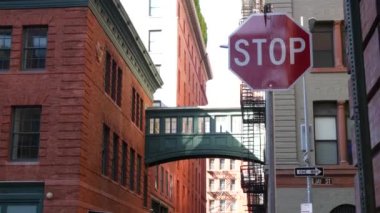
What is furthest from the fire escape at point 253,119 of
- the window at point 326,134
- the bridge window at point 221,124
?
the window at point 326,134

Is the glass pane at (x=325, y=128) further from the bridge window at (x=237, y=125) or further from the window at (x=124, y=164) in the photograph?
the bridge window at (x=237, y=125)

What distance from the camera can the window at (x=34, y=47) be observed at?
28891 mm

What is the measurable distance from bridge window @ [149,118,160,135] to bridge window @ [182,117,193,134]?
1.90 meters

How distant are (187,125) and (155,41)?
1777 centimetres

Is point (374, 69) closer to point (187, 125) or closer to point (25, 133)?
point (25, 133)

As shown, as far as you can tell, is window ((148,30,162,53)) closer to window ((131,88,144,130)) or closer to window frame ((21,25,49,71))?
window ((131,88,144,130))

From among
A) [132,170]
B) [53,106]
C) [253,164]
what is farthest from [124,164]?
[53,106]

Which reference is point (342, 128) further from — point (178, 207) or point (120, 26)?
point (178, 207)

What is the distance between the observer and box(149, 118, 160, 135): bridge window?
45844 mm

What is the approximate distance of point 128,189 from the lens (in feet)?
125

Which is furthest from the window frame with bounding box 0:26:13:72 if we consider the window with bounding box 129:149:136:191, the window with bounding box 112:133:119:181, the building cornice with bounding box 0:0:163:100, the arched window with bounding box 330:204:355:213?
the arched window with bounding box 330:204:355:213

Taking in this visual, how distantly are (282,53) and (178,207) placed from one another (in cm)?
5928

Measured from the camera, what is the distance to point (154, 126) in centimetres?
4600

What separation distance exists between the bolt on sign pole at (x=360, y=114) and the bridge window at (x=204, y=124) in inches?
1653
